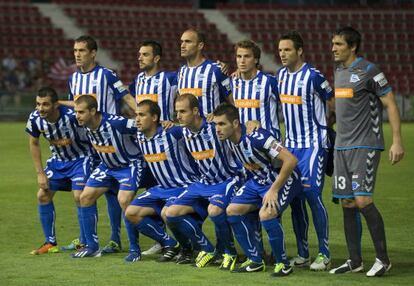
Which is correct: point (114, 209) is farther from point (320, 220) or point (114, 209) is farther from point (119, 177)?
point (320, 220)

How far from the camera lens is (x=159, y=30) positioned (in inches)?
1431

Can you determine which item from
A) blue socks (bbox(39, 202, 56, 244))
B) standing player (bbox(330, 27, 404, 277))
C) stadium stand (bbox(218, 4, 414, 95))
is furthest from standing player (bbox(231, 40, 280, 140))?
stadium stand (bbox(218, 4, 414, 95))

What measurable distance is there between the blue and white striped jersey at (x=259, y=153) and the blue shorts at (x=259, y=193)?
6cm

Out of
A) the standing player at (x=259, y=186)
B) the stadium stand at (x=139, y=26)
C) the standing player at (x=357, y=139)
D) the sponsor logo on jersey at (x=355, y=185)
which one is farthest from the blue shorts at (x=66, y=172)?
the stadium stand at (x=139, y=26)

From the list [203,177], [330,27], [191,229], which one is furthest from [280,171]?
[330,27]

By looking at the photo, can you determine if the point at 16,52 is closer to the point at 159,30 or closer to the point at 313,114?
the point at 159,30

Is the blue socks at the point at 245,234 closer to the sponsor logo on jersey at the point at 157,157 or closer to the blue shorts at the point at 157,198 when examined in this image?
the blue shorts at the point at 157,198

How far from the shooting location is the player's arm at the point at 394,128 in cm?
773

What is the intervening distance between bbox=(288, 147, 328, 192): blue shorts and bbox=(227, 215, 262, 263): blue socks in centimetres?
61

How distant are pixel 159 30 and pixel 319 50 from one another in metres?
5.82

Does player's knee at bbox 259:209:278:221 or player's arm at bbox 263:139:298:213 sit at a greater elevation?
player's arm at bbox 263:139:298:213

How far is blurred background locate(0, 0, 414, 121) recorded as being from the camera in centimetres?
3366

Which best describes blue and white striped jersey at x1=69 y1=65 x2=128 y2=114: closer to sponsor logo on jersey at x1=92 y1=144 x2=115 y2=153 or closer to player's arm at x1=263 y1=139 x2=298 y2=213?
sponsor logo on jersey at x1=92 y1=144 x2=115 y2=153

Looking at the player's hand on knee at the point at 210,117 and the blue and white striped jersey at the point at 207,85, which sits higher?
the blue and white striped jersey at the point at 207,85
